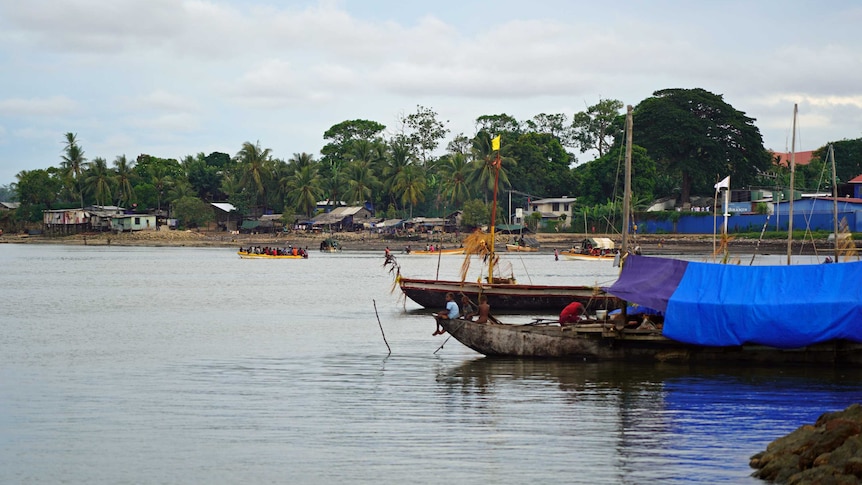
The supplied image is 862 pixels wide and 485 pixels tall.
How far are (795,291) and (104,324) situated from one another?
2344 cm

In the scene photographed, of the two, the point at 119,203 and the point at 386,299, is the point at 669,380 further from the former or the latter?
the point at 119,203

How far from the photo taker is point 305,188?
9856 cm

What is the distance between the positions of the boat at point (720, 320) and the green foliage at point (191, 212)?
87207 millimetres

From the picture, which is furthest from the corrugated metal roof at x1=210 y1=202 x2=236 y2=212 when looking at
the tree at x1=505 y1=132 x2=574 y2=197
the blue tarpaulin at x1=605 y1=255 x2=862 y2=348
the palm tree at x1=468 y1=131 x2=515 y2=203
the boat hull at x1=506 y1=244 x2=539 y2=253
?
the blue tarpaulin at x1=605 y1=255 x2=862 y2=348

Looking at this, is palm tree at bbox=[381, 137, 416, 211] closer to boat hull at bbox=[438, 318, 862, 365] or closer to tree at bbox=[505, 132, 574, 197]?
tree at bbox=[505, 132, 574, 197]

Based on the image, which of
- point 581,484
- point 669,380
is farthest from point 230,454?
point 669,380

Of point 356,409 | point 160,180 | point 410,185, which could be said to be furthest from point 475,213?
point 356,409

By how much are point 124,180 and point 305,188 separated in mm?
24437

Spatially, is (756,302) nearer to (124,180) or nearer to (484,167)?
(484,167)

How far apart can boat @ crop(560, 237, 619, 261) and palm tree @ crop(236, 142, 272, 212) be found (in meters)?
40.7

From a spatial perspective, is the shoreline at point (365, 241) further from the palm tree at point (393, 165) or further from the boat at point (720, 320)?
the boat at point (720, 320)

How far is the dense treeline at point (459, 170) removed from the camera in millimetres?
85750

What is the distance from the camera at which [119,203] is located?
4417 inches

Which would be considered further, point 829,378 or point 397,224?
point 397,224
